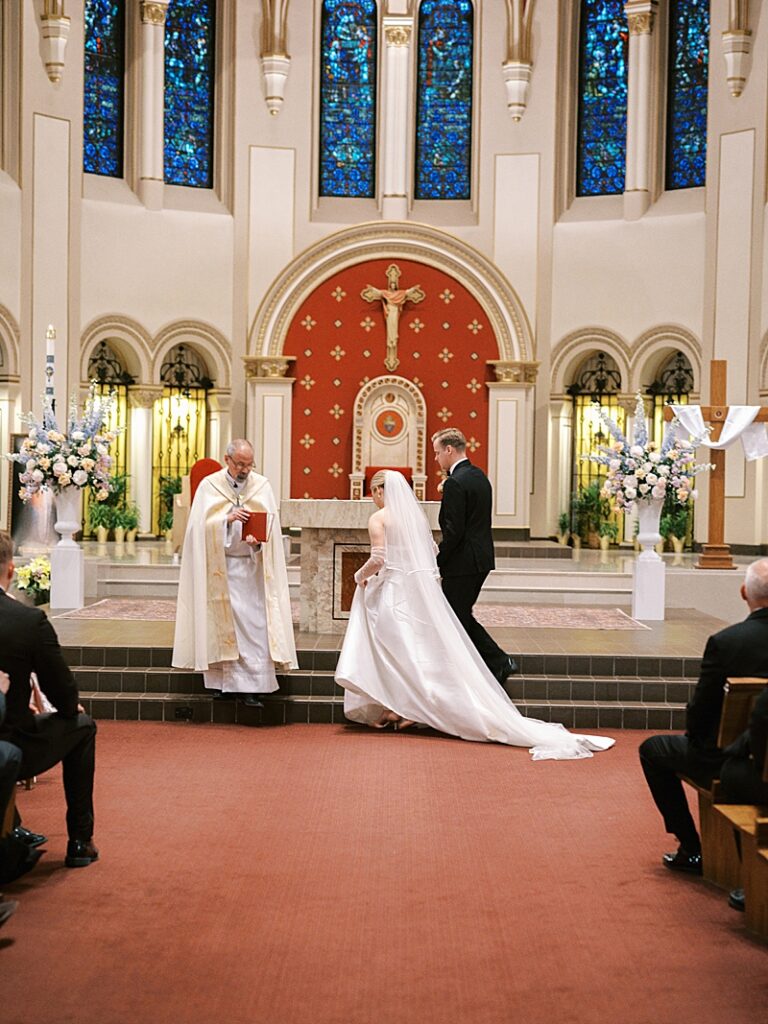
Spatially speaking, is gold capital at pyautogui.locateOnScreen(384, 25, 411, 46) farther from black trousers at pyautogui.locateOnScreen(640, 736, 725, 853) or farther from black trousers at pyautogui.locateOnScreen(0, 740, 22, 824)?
black trousers at pyautogui.locateOnScreen(0, 740, 22, 824)

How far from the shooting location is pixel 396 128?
728 inches

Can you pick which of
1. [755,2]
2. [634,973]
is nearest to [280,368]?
[755,2]

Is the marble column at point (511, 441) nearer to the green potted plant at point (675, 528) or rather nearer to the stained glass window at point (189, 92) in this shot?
the green potted plant at point (675, 528)

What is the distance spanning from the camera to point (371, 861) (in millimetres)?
5160

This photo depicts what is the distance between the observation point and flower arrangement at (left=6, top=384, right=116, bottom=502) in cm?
1113

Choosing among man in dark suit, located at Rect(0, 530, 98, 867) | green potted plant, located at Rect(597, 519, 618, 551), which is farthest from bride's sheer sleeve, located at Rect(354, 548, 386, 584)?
green potted plant, located at Rect(597, 519, 618, 551)

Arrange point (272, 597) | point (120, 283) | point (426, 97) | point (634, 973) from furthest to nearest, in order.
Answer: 1. point (426, 97)
2. point (120, 283)
3. point (272, 597)
4. point (634, 973)

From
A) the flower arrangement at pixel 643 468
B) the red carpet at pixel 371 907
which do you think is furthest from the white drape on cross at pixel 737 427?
the red carpet at pixel 371 907

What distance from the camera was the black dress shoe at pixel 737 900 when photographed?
456 cm

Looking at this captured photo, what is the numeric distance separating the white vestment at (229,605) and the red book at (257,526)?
0.35 feet

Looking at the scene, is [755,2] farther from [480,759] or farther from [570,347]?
[480,759]

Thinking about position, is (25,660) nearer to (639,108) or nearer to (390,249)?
(390,249)

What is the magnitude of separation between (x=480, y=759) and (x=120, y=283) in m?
12.2

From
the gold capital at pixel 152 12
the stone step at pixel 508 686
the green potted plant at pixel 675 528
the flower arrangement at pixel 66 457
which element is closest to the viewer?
the stone step at pixel 508 686
